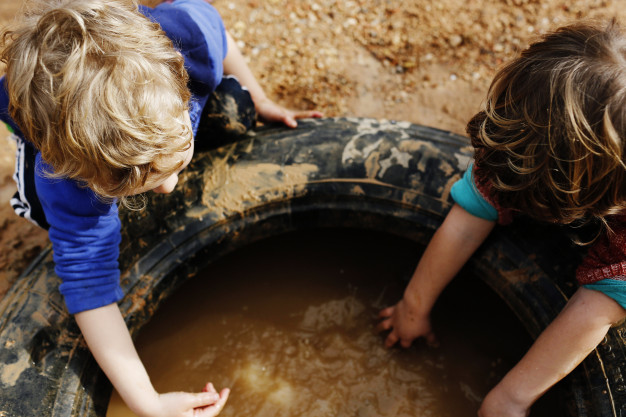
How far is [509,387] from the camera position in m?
0.99

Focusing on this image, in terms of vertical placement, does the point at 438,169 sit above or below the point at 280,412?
above

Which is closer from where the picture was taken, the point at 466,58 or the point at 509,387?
the point at 509,387

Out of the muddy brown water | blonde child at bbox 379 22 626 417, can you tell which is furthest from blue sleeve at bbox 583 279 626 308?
the muddy brown water

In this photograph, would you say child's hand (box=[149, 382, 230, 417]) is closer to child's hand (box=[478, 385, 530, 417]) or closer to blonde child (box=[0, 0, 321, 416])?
blonde child (box=[0, 0, 321, 416])

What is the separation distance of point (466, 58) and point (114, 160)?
1.57 m

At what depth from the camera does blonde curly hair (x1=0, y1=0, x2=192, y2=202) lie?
719 millimetres

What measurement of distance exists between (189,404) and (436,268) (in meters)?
0.62

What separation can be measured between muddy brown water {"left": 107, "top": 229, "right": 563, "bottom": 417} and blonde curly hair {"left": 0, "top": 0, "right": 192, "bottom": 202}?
65 cm

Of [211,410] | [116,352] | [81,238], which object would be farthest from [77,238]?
[211,410]

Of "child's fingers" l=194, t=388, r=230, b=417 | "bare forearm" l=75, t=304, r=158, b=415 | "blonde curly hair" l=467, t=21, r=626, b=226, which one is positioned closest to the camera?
"blonde curly hair" l=467, t=21, r=626, b=226

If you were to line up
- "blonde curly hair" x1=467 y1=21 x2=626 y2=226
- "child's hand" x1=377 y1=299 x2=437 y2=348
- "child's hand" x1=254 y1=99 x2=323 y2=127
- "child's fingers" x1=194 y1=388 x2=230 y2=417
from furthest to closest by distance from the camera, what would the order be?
"child's hand" x1=254 y1=99 x2=323 y2=127 → "child's hand" x1=377 y1=299 x2=437 y2=348 → "child's fingers" x1=194 y1=388 x2=230 y2=417 → "blonde curly hair" x1=467 y1=21 x2=626 y2=226

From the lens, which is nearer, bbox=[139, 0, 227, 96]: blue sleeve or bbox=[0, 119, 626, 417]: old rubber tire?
bbox=[0, 119, 626, 417]: old rubber tire

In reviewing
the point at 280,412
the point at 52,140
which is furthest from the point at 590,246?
the point at 52,140

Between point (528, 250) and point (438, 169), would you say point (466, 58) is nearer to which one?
point (438, 169)
